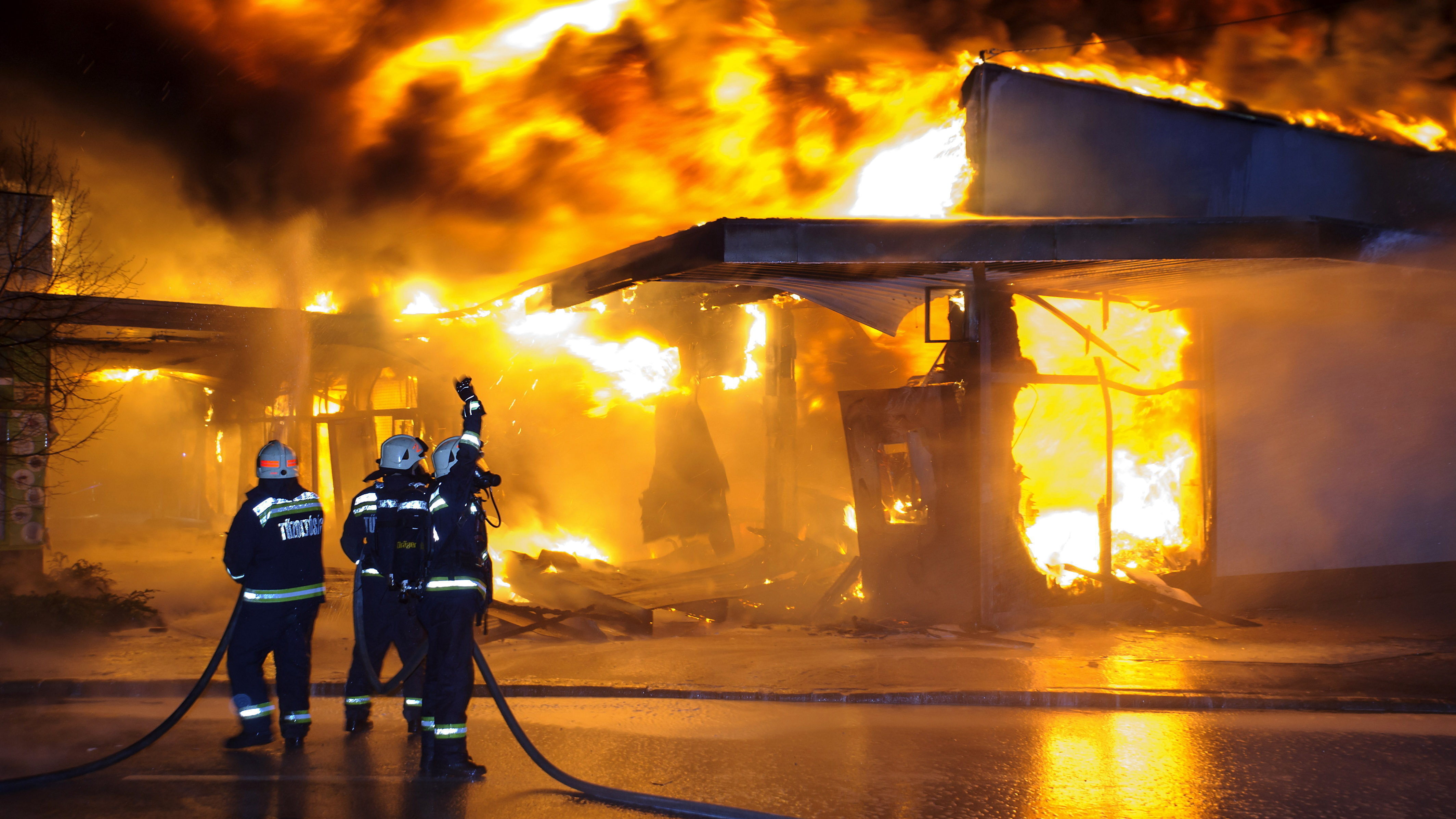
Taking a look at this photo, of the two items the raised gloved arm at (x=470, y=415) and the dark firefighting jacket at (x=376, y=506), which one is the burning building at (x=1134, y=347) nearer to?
the raised gloved arm at (x=470, y=415)

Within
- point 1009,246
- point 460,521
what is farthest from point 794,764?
point 1009,246

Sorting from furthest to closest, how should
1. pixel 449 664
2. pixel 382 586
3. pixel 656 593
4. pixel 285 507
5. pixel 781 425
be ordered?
pixel 781 425, pixel 656 593, pixel 382 586, pixel 285 507, pixel 449 664

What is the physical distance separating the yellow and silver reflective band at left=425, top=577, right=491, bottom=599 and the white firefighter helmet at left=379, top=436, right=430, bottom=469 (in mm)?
1005

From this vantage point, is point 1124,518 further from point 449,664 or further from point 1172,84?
point 449,664

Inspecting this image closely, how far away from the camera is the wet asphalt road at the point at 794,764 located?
177 inches

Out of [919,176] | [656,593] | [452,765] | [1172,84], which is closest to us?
[452,765]

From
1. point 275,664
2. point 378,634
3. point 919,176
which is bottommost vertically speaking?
point 275,664

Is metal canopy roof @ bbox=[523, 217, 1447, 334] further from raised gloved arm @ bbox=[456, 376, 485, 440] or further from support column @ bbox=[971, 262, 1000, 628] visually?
A: raised gloved arm @ bbox=[456, 376, 485, 440]

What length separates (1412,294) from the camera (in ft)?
36.4

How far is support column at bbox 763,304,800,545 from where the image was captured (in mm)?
13938

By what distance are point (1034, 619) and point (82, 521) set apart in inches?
1074

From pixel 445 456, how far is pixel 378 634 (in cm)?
137

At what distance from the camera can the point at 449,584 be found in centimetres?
514

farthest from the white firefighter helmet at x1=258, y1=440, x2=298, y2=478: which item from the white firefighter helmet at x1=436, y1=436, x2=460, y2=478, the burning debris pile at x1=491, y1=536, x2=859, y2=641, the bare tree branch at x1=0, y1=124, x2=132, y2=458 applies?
the bare tree branch at x1=0, y1=124, x2=132, y2=458
